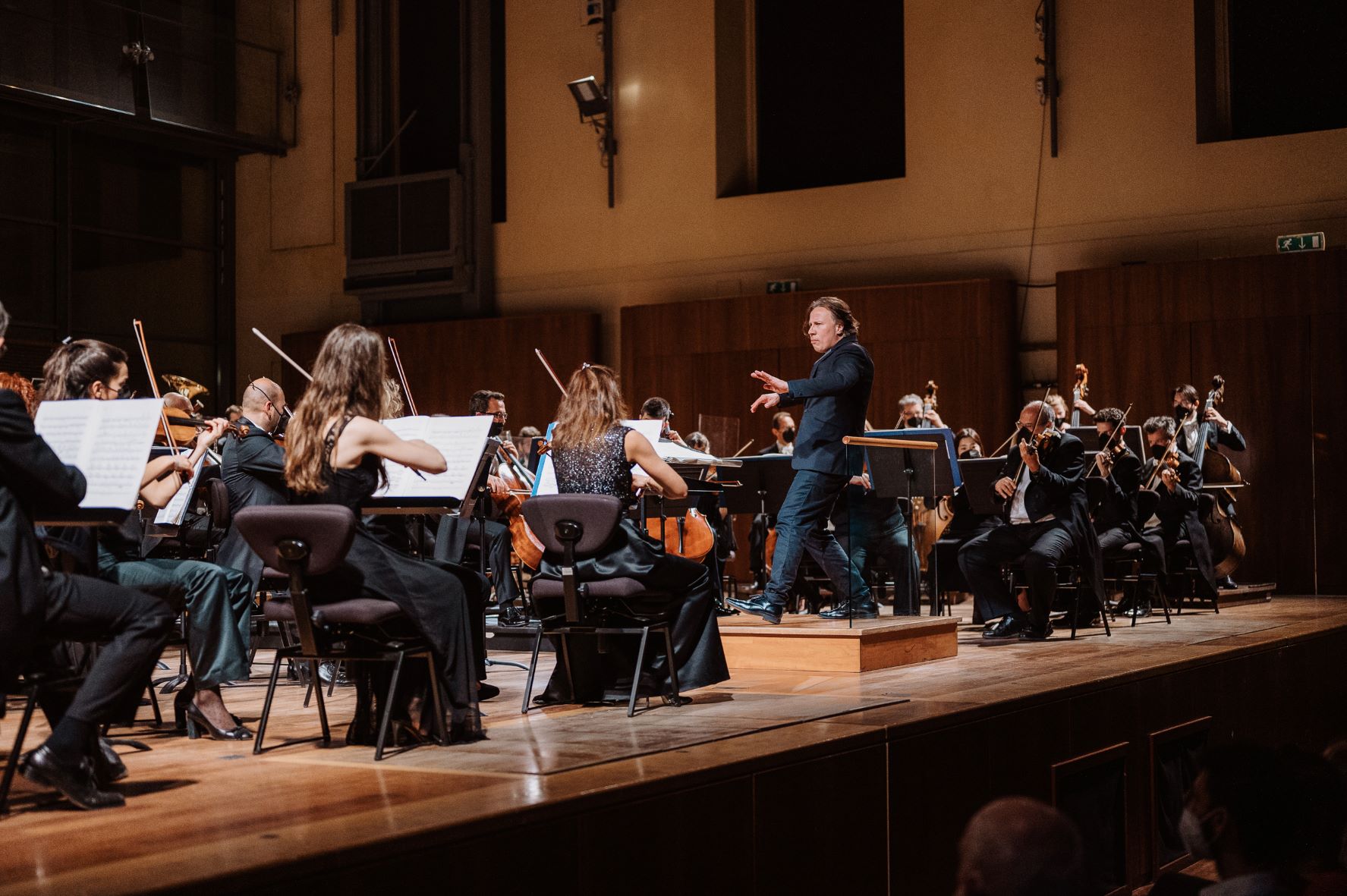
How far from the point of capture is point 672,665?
4520mm

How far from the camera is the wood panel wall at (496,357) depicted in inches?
485

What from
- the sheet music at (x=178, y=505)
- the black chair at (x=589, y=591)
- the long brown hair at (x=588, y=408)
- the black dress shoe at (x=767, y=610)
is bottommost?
the black dress shoe at (x=767, y=610)

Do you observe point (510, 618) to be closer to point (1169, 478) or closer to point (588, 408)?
point (588, 408)

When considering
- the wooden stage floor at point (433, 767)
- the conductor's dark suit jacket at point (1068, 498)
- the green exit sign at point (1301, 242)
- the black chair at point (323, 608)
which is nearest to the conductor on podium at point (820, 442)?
the wooden stage floor at point (433, 767)

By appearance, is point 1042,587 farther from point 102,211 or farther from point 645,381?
point 102,211

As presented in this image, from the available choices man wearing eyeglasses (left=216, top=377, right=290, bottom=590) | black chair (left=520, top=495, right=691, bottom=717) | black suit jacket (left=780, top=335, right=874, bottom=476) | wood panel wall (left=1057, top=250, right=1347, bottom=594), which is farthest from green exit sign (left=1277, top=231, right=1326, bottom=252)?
man wearing eyeglasses (left=216, top=377, right=290, bottom=590)

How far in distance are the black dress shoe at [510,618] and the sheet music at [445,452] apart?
10.5 ft

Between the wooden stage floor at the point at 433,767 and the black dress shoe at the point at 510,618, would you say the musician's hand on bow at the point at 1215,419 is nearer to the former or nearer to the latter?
the wooden stage floor at the point at 433,767

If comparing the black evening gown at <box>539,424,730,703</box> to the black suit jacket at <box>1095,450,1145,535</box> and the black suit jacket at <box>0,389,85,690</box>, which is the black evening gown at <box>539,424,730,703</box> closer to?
the black suit jacket at <box>0,389,85,690</box>

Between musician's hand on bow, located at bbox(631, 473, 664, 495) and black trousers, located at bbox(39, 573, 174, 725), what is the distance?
74.7 inches

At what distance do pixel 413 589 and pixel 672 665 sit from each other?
108 cm

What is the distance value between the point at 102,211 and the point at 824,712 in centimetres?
1051

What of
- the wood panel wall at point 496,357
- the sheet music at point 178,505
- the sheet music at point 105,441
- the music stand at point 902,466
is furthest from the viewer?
the wood panel wall at point 496,357

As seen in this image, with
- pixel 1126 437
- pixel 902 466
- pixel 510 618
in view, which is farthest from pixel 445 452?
pixel 1126 437
